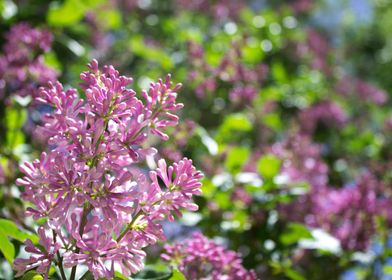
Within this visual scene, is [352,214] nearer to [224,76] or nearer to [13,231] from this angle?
[224,76]

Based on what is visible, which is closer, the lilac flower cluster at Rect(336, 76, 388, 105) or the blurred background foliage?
the blurred background foliage

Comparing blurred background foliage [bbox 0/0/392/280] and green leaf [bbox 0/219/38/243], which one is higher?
blurred background foliage [bbox 0/0/392/280]

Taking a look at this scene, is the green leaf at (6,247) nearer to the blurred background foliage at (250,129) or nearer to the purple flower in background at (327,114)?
the blurred background foliage at (250,129)

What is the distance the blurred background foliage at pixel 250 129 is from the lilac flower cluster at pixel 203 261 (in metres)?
0.06

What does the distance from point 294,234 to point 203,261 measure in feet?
2.07

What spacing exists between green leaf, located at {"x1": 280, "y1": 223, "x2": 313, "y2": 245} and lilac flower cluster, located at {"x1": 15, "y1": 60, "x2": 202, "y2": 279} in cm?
79

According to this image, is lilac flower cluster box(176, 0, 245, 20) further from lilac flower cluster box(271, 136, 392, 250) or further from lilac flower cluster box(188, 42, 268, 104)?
lilac flower cluster box(271, 136, 392, 250)

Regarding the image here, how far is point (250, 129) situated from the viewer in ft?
8.32

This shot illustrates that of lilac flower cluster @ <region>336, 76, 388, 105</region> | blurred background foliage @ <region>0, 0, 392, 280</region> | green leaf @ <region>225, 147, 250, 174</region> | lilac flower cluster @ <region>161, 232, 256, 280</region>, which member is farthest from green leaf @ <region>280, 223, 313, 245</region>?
lilac flower cluster @ <region>336, 76, 388, 105</region>

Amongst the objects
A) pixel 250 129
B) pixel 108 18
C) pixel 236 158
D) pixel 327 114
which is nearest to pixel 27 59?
pixel 236 158

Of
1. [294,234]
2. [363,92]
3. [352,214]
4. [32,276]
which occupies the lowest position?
[32,276]

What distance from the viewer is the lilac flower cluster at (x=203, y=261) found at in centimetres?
114

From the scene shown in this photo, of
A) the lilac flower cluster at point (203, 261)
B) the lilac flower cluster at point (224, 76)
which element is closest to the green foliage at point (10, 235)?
the lilac flower cluster at point (203, 261)

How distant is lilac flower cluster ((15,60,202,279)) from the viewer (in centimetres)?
88
